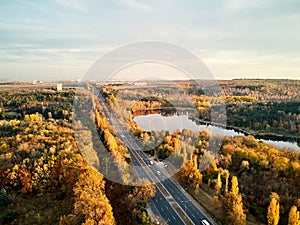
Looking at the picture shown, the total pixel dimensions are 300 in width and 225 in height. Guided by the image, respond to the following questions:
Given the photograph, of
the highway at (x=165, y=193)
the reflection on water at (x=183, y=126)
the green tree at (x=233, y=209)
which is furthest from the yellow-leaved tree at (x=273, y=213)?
the reflection on water at (x=183, y=126)

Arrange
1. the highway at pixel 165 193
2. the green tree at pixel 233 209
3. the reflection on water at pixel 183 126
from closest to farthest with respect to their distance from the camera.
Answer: the green tree at pixel 233 209, the highway at pixel 165 193, the reflection on water at pixel 183 126

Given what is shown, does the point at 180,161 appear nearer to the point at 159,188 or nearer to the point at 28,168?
the point at 159,188

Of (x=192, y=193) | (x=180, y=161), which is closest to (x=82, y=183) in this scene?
(x=192, y=193)

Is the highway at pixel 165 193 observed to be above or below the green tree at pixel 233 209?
below

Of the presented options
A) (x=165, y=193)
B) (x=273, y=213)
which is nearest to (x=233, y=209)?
(x=273, y=213)

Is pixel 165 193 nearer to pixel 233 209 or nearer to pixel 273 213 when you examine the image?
pixel 233 209

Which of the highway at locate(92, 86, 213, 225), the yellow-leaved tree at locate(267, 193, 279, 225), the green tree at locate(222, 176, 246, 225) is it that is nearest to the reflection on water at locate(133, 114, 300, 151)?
the highway at locate(92, 86, 213, 225)

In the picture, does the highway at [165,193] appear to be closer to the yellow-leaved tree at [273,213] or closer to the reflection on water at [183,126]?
the yellow-leaved tree at [273,213]

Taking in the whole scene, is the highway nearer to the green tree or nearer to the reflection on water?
the green tree

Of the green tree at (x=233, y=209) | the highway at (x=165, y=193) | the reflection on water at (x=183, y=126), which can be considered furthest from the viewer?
the reflection on water at (x=183, y=126)

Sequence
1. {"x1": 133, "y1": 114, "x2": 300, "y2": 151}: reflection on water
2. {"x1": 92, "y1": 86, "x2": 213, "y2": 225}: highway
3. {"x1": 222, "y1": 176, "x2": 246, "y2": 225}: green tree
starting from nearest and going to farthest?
1. {"x1": 222, "y1": 176, "x2": 246, "y2": 225}: green tree
2. {"x1": 92, "y1": 86, "x2": 213, "y2": 225}: highway
3. {"x1": 133, "y1": 114, "x2": 300, "y2": 151}: reflection on water

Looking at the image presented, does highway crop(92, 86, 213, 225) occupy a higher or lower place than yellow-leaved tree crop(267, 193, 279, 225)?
lower
